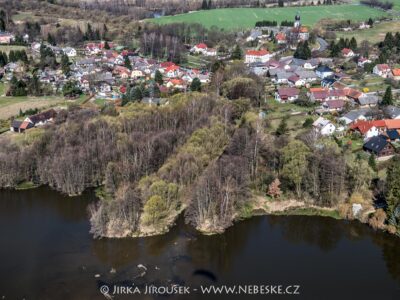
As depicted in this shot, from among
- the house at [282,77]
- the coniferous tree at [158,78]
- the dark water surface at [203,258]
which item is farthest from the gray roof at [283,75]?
the dark water surface at [203,258]

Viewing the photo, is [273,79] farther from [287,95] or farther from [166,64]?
[166,64]

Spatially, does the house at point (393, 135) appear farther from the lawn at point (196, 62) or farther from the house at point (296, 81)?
the lawn at point (196, 62)

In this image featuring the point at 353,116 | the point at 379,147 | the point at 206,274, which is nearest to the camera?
the point at 206,274

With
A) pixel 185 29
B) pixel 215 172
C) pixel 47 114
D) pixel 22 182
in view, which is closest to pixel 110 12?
pixel 185 29

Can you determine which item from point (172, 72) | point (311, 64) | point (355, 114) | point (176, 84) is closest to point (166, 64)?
point (172, 72)

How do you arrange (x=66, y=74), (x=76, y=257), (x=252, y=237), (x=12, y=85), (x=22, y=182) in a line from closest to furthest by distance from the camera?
(x=76, y=257) → (x=252, y=237) → (x=22, y=182) → (x=12, y=85) → (x=66, y=74)

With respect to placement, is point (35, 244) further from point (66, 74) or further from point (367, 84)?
point (367, 84)
